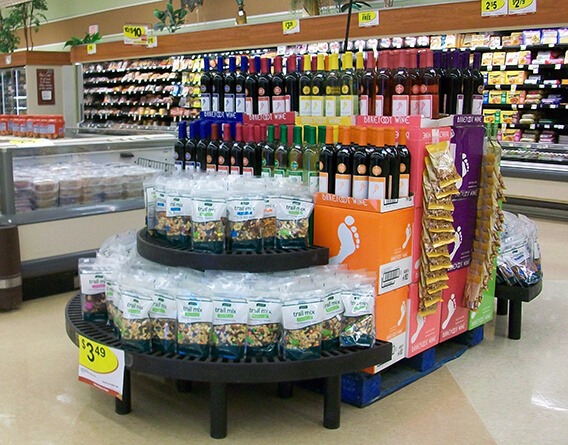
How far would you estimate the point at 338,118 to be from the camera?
10.6ft

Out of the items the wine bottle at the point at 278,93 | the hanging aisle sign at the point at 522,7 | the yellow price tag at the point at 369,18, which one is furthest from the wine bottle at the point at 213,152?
the yellow price tag at the point at 369,18

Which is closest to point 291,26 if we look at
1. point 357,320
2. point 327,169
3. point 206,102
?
point 206,102

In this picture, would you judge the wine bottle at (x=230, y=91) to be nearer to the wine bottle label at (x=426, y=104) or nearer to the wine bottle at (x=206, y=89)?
the wine bottle at (x=206, y=89)

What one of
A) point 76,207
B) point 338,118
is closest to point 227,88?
point 338,118

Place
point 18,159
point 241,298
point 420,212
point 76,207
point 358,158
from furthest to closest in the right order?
point 76,207 < point 18,159 < point 420,212 < point 358,158 < point 241,298

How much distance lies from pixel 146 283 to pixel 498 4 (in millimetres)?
5395

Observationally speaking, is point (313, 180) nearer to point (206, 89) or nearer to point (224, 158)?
point (224, 158)

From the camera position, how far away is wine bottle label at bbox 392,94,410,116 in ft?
10.3

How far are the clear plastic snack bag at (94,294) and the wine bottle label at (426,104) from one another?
1605 millimetres

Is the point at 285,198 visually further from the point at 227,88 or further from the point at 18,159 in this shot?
the point at 18,159

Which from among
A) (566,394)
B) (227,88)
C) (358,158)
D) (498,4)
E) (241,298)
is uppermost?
(498,4)

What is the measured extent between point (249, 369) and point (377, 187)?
91 centimetres

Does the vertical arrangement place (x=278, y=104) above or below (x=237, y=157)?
above

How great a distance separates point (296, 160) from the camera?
311 centimetres
